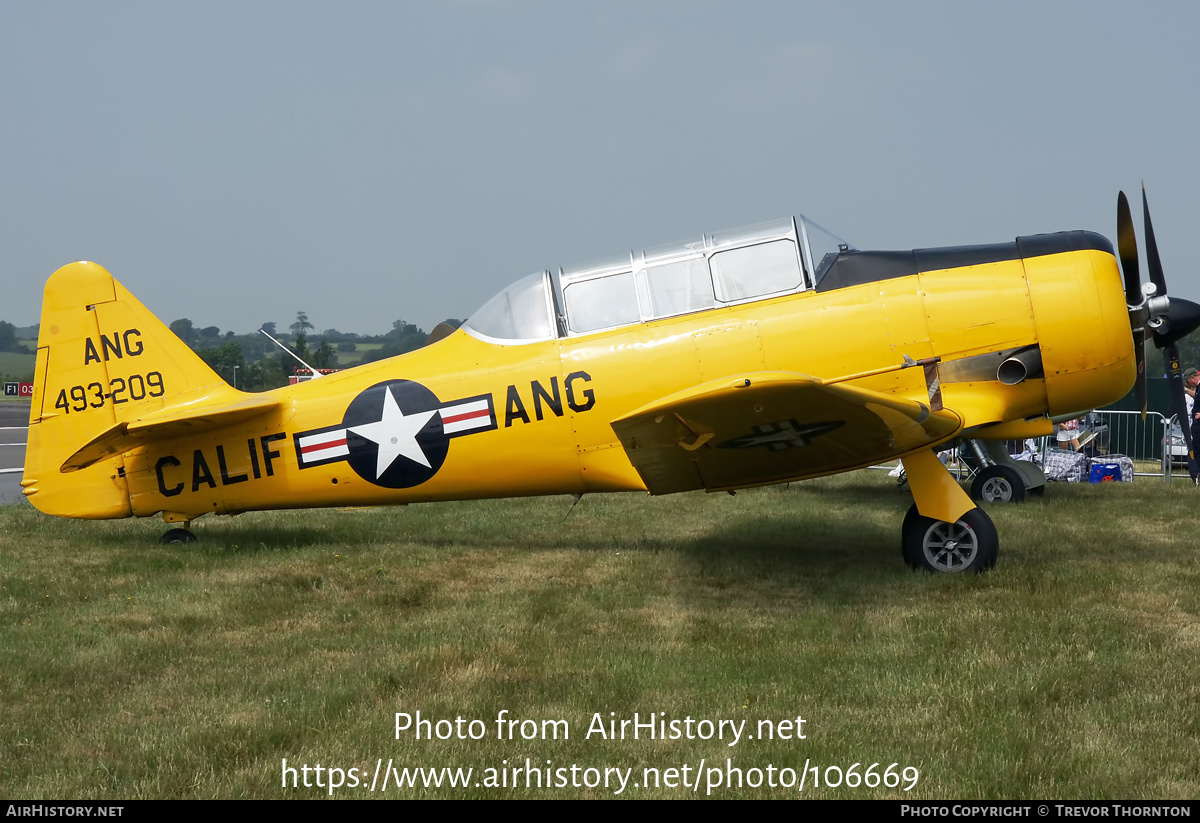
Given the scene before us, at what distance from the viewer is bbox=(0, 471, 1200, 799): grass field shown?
137 inches

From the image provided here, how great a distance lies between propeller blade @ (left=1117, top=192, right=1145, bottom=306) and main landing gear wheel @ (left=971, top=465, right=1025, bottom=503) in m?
4.24

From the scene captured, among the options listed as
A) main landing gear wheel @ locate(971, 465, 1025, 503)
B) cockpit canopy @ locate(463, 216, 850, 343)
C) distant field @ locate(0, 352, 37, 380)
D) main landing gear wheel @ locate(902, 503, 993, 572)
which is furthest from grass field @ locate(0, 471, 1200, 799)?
distant field @ locate(0, 352, 37, 380)

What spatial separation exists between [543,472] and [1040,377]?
351 cm

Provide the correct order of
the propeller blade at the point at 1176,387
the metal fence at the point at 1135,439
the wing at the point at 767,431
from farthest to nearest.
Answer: the metal fence at the point at 1135,439
the propeller blade at the point at 1176,387
the wing at the point at 767,431

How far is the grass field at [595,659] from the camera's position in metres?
3.47

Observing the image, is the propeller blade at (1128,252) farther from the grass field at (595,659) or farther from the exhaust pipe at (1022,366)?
the grass field at (595,659)

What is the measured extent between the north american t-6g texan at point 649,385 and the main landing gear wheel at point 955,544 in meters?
0.01

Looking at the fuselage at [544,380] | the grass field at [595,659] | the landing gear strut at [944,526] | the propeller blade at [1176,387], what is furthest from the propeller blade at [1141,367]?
the landing gear strut at [944,526]

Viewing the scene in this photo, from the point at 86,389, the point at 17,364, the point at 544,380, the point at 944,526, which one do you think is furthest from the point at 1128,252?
the point at 17,364

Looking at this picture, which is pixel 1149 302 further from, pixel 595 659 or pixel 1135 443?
pixel 1135 443

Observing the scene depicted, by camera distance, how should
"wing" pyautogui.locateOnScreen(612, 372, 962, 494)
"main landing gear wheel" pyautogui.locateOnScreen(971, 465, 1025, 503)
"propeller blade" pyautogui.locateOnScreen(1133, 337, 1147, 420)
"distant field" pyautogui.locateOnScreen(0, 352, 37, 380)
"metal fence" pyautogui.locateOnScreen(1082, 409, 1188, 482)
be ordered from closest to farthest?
"wing" pyautogui.locateOnScreen(612, 372, 962, 494)
"propeller blade" pyautogui.locateOnScreen(1133, 337, 1147, 420)
"main landing gear wheel" pyautogui.locateOnScreen(971, 465, 1025, 503)
"metal fence" pyautogui.locateOnScreen(1082, 409, 1188, 482)
"distant field" pyautogui.locateOnScreen(0, 352, 37, 380)

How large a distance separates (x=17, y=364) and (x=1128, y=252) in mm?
115607

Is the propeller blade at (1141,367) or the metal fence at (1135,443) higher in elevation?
the propeller blade at (1141,367)

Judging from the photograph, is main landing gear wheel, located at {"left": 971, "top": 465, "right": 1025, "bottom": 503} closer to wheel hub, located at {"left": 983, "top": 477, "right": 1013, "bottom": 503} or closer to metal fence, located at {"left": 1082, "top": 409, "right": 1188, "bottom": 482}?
wheel hub, located at {"left": 983, "top": 477, "right": 1013, "bottom": 503}
